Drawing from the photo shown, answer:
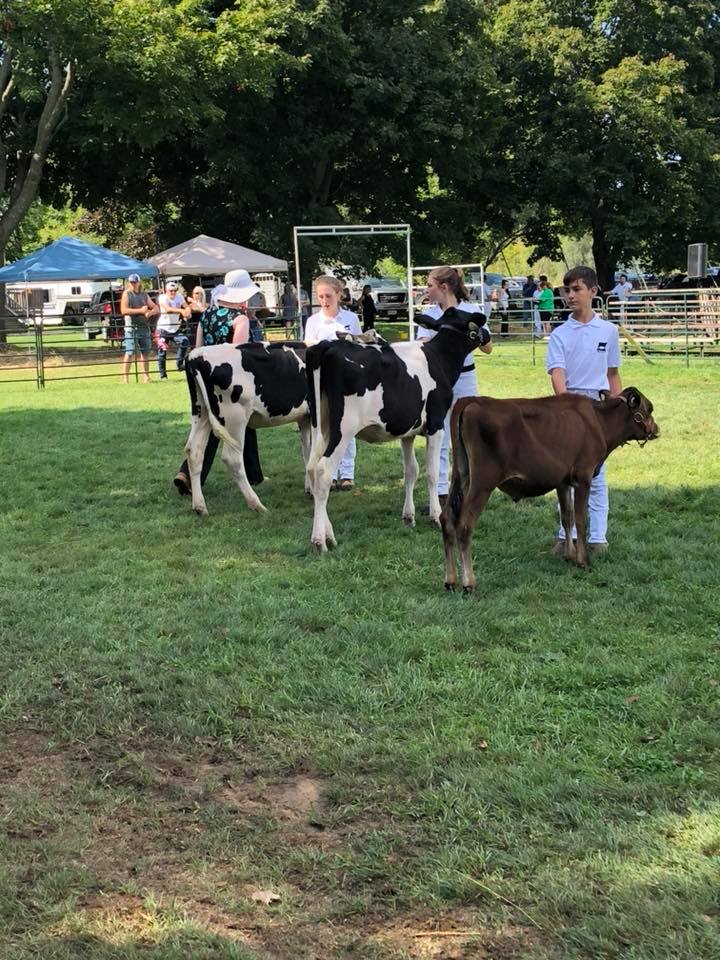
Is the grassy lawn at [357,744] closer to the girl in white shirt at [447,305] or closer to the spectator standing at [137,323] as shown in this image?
the girl in white shirt at [447,305]

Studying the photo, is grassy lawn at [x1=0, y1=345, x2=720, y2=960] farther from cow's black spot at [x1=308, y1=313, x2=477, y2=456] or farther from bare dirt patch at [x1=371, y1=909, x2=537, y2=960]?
cow's black spot at [x1=308, y1=313, x2=477, y2=456]

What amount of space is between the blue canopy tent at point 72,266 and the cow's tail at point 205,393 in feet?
63.7

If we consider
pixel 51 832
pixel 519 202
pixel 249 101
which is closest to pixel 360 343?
pixel 51 832

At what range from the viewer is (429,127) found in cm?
2884

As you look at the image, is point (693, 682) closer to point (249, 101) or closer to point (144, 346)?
point (144, 346)

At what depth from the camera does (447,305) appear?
7.17 m

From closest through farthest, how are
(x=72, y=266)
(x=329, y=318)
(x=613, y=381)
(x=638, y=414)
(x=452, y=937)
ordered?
(x=452, y=937) → (x=638, y=414) → (x=613, y=381) → (x=329, y=318) → (x=72, y=266)

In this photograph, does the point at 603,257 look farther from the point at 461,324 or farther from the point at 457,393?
the point at 461,324

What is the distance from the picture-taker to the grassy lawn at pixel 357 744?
107 inches

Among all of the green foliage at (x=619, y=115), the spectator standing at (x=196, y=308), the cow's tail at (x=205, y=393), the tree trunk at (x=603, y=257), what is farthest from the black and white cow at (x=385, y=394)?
the tree trunk at (x=603, y=257)

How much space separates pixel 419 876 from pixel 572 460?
130 inches

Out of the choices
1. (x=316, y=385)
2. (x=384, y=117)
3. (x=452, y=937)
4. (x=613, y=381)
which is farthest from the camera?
(x=384, y=117)

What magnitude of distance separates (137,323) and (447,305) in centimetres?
1254

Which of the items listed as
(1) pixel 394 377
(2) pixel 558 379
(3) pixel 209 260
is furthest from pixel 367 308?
(2) pixel 558 379
